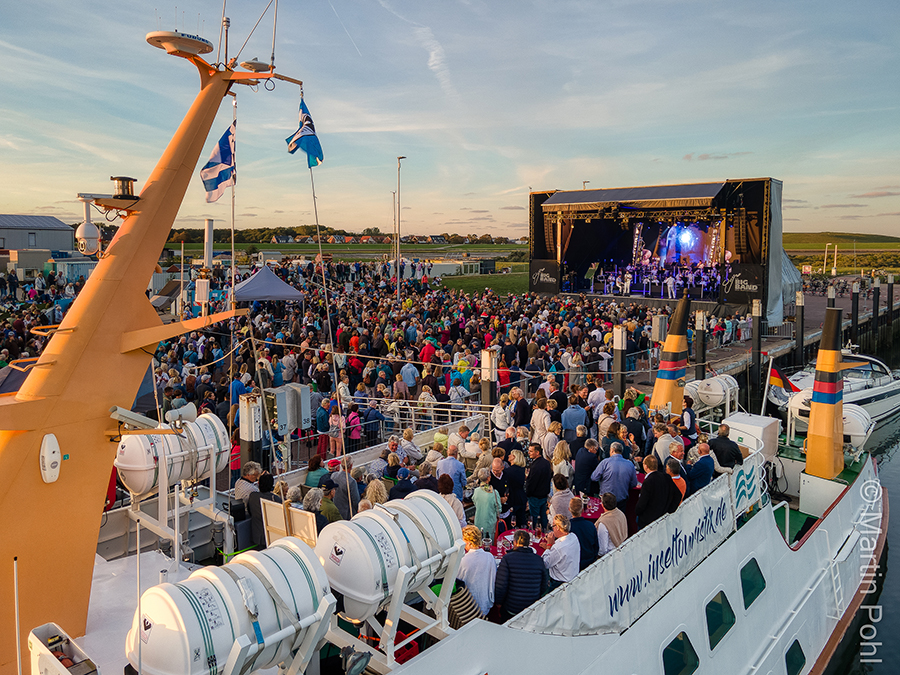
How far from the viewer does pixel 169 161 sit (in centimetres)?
536

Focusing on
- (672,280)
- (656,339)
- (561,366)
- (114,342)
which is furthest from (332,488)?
(672,280)

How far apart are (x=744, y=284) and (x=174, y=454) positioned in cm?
3148

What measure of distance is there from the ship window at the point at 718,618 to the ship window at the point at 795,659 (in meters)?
2.18

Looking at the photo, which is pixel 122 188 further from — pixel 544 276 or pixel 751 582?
pixel 544 276

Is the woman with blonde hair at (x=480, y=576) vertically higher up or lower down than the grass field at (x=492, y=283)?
lower down

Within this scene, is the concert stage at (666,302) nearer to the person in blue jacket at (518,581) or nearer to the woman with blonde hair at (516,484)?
the woman with blonde hair at (516,484)

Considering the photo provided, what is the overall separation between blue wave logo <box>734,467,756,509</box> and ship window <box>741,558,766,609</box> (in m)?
0.87

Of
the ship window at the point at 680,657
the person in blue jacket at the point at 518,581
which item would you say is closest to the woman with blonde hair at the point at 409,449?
the person in blue jacket at the point at 518,581

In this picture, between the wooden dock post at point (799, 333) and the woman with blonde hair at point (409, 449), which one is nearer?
the woman with blonde hair at point (409, 449)

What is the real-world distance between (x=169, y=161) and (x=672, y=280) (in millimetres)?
36481

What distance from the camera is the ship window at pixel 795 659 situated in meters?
9.77

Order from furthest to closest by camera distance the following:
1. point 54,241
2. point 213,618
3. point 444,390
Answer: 1. point 54,241
2. point 444,390
3. point 213,618

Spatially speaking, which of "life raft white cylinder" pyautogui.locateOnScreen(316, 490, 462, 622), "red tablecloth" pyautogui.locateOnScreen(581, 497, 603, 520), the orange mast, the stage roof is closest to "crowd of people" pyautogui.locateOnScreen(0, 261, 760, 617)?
"red tablecloth" pyautogui.locateOnScreen(581, 497, 603, 520)

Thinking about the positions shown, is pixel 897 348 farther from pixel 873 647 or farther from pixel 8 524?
pixel 8 524
